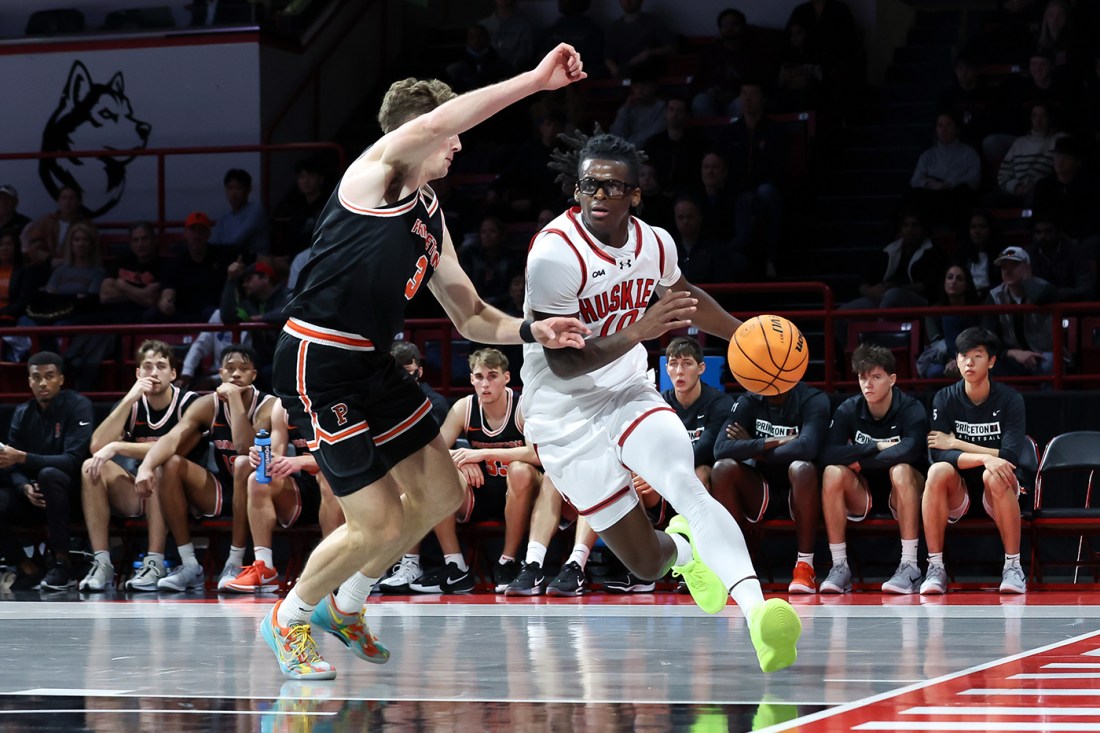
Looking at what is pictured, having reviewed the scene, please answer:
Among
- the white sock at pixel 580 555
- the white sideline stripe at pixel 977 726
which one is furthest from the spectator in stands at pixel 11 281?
the white sideline stripe at pixel 977 726

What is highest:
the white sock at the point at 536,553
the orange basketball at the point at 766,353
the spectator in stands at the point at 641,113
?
the spectator in stands at the point at 641,113

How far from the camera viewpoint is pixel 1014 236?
13.0 metres

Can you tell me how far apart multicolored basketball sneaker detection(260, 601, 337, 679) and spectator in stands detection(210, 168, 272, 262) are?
9.16 meters

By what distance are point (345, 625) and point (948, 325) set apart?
683cm

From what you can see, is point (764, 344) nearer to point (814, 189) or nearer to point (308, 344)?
point (308, 344)

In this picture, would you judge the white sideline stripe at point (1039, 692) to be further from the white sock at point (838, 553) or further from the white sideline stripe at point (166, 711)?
the white sock at point (838, 553)

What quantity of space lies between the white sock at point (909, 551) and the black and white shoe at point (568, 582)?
1966 millimetres

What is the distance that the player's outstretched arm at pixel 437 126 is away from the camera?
5.29 m

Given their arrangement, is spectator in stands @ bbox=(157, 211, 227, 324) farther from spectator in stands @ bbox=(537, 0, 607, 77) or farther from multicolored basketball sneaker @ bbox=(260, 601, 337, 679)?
multicolored basketball sneaker @ bbox=(260, 601, 337, 679)

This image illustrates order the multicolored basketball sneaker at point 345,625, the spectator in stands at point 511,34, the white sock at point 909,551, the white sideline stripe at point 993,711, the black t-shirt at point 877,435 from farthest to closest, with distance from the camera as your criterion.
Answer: the spectator in stands at point 511,34
the black t-shirt at point 877,435
the white sock at point 909,551
the multicolored basketball sneaker at point 345,625
the white sideline stripe at point 993,711

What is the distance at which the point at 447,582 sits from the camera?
10320mm

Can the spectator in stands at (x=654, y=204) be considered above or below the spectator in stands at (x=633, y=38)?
below

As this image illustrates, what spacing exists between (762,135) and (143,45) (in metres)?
6.72

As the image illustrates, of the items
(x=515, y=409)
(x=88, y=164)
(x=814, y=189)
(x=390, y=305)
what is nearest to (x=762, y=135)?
(x=814, y=189)
